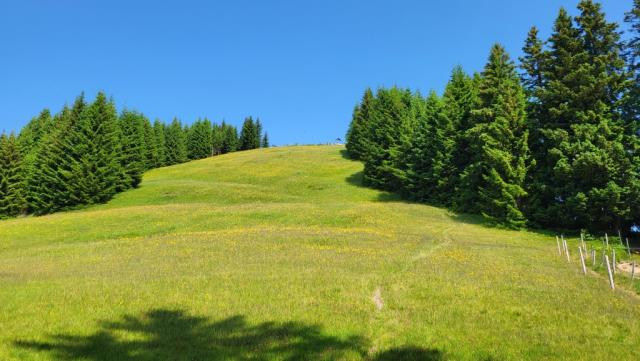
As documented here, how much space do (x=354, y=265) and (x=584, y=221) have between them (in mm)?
26971

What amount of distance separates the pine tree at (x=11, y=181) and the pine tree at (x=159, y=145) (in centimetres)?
4371

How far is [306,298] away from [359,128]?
79.5 meters

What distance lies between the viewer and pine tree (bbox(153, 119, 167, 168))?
108438mm

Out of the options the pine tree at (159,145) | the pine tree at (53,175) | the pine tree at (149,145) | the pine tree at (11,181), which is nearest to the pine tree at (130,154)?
the pine tree at (53,175)

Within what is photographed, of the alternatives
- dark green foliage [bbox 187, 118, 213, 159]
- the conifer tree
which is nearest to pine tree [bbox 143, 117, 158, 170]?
dark green foliage [bbox 187, 118, 213, 159]

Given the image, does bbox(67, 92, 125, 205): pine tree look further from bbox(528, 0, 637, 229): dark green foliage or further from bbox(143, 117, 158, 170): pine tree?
bbox(528, 0, 637, 229): dark green foliage

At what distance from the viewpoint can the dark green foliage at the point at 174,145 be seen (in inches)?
4641

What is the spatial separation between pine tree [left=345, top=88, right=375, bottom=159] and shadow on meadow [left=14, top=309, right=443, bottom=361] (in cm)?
7677

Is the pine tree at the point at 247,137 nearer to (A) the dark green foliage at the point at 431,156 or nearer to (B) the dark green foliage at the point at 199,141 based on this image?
(B) the dark green foliage at the point at 199,141

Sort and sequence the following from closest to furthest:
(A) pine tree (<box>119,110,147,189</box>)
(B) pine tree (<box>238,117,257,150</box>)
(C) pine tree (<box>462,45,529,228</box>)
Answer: (C) pine tree (<box>462,45,529,228</box>)
(A) pine tree (<box>119,110,147,189</box>)
(B) pine tree (<box>238,117,257,150</box>)

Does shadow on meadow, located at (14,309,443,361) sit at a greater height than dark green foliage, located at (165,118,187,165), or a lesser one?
lesser

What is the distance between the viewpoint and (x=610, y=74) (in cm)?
3916

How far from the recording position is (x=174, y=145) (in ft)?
389

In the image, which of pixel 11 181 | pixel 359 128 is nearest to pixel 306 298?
pixel 11 181
